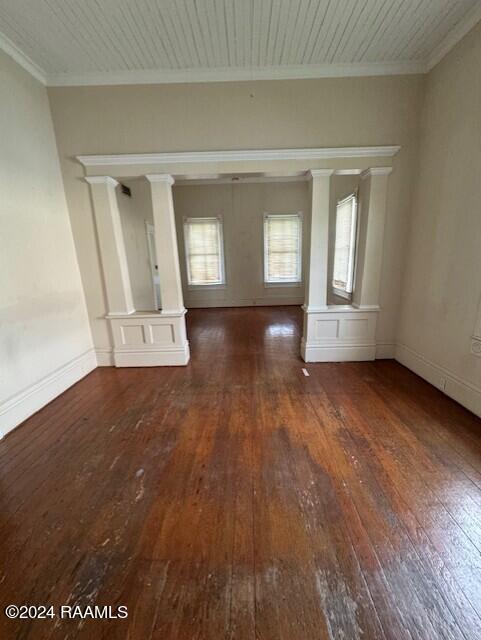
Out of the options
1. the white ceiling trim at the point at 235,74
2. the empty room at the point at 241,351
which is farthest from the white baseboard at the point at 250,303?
the white ceiling trim at the point at 235,74

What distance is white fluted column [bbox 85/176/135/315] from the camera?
9.95ft

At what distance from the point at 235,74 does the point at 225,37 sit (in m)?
0.43

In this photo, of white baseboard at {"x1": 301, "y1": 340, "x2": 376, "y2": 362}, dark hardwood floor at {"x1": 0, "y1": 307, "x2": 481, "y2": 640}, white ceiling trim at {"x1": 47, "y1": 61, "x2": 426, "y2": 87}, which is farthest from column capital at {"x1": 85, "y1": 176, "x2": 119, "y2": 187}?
white baseboard at {"x1": 301, "y1": 340, "x2": 376, "y2": 362}

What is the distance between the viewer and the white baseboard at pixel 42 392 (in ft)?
7.32

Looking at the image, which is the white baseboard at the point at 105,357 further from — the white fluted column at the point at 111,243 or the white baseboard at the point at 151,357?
the white fluted column at the point at 111,243

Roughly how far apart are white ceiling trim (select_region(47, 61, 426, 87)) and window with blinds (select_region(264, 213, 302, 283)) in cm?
389

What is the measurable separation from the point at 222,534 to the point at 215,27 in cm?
386

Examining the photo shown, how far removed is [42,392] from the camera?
2588 millimetres

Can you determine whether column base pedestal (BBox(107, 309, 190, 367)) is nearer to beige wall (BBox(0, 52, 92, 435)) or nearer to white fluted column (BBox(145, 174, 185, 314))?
white fluted column (BBox(145, 174, 185, 314))

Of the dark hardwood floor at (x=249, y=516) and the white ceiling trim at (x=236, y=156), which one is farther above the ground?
the white ceiling trim at (x=236, y=156)

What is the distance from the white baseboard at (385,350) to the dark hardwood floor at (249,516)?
A: 774 mm

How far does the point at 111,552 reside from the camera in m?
1.26

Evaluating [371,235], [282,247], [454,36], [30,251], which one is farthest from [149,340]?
[282,247]

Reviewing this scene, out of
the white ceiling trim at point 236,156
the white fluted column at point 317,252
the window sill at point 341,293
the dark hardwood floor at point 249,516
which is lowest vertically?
the dark hardwood floor at point 249,516
